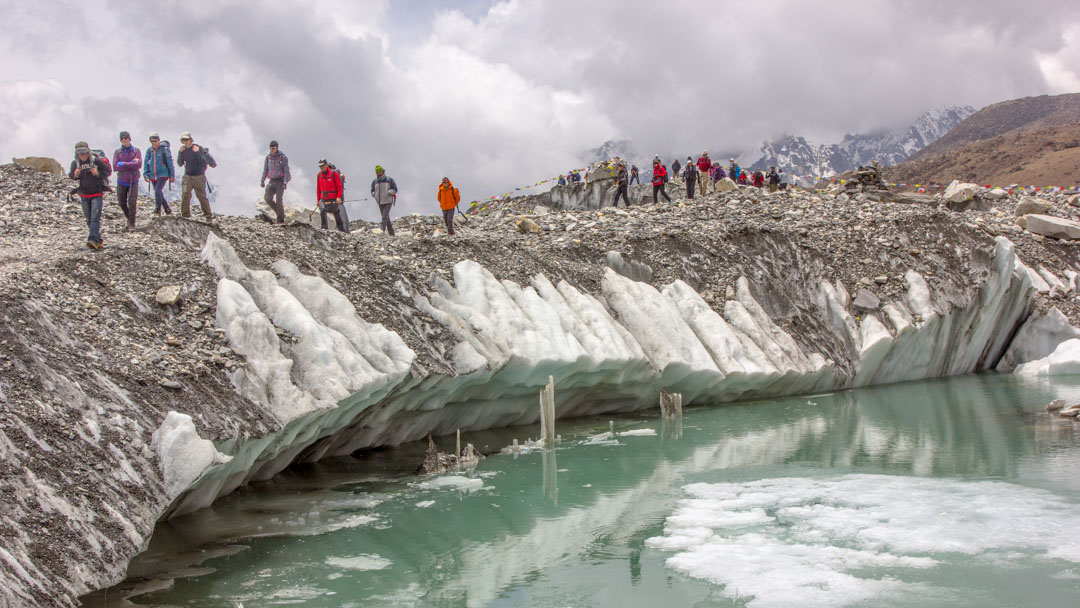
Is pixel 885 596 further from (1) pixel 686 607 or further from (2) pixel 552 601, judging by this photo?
(2) pixel 552 601

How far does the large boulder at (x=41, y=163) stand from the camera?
72.7 feet

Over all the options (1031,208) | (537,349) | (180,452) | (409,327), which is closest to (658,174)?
(537,349)

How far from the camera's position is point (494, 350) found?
1537 cm

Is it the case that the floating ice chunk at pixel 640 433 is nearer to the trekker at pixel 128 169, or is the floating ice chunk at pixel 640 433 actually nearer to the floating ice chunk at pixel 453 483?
the floating ice chunk at pixel 453 483

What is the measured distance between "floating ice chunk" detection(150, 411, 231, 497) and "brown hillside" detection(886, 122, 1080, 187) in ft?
239

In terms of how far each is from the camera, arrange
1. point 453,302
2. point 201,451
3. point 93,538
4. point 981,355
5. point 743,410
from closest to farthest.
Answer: point 93,538
point 201,451
point 453,302
point 743,410
point 981,355

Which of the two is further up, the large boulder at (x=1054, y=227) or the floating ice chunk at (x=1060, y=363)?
the large boulder at (x=1054, y=227)

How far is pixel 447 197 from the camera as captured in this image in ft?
72.2

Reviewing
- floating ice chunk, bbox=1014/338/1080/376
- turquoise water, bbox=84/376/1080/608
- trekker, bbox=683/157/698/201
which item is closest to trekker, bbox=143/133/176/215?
turquoise water, bbox=84/376/1080/608

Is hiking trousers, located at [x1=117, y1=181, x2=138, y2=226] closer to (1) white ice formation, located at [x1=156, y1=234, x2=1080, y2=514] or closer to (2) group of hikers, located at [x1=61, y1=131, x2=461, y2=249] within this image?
(2) group of hikers, located at [x1=61, y1=131, x2=461, y2=249]

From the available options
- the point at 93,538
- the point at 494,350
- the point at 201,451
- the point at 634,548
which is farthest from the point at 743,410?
the point at 93,538

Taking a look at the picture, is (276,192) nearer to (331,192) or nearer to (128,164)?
(331,192)

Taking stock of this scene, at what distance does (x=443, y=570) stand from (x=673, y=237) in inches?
630

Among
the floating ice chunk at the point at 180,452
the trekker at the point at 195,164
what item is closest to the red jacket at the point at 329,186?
the trekker at the point at 195,164
